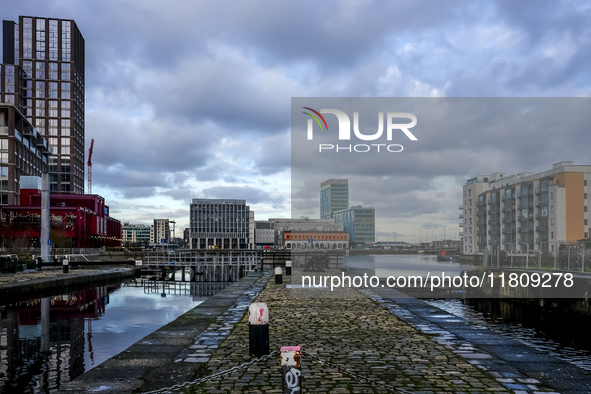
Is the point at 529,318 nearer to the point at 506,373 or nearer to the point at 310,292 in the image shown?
the point at 310,292

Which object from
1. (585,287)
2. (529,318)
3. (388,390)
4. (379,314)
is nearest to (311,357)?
(388,390)

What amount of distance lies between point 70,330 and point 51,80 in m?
145

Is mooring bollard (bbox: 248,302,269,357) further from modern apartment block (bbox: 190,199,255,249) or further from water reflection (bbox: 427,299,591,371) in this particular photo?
modern apartment block (bbox: 190,199,255,249)

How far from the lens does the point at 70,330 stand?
57.0 ft

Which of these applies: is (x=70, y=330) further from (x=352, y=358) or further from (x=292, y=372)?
(x=292, y=372)

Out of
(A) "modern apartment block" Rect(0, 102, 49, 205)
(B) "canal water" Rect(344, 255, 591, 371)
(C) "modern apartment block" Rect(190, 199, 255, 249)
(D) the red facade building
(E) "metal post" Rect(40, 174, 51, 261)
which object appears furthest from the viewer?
(C) "modern apartment block" Rect(190, 199, 255, 249)

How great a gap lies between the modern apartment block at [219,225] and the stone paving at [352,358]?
183 metres

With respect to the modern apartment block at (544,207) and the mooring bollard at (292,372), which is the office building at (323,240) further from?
the mooring bollard at (292,372)

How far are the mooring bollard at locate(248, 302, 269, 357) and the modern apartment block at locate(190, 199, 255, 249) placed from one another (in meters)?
187

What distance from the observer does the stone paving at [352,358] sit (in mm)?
7105

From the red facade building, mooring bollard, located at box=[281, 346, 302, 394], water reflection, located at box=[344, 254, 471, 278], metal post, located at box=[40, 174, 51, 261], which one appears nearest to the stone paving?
mooring bollard, located at box=[281, 346, 302, 394]

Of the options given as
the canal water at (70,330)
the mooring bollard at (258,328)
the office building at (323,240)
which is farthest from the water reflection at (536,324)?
the office building at (323,240)

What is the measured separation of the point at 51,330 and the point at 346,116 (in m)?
12.9

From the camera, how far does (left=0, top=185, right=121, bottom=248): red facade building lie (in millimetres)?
79312
